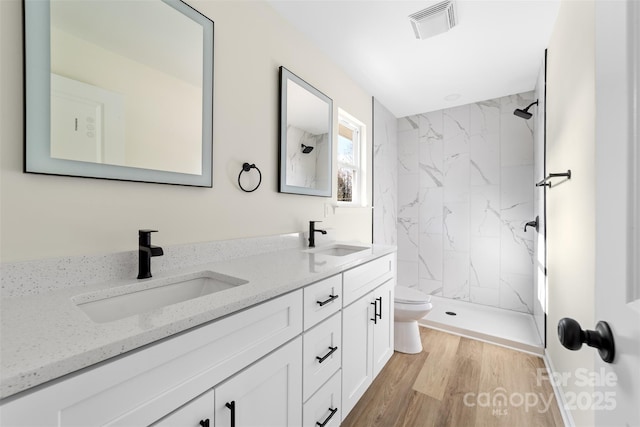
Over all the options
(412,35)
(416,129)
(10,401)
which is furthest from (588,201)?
A: (416,129)

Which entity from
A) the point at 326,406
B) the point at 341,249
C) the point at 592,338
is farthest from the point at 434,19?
the point at 326,406

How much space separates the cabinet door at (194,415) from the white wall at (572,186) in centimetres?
140

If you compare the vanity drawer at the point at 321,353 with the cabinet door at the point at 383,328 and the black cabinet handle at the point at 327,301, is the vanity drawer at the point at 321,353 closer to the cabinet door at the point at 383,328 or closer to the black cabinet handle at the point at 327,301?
the black cabinet handle at the point at 327,301

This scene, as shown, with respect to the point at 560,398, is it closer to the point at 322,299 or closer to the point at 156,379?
the point at 322,299

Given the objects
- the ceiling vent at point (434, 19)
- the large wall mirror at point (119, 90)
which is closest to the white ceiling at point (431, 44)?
the ceiling vent at point (434, 19)

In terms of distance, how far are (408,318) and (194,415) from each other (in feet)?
5.94

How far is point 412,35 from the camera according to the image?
6.27ft

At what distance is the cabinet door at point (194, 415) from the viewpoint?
64cm

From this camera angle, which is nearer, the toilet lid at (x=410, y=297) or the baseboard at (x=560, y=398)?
the baseboard at (x=560, y=398)

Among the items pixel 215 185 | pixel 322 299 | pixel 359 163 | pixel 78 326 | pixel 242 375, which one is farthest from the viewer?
pixel 359 163

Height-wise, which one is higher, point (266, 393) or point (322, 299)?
point (322, 299)

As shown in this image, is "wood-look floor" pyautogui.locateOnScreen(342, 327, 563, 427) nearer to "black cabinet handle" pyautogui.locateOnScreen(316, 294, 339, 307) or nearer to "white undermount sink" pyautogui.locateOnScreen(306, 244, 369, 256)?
"black cabinet handle" pyautogui.locateOnScreen(316, 294, 339, 307)

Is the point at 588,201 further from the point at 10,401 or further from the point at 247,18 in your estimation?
the point at 247,18

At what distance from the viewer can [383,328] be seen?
185 centimetres
